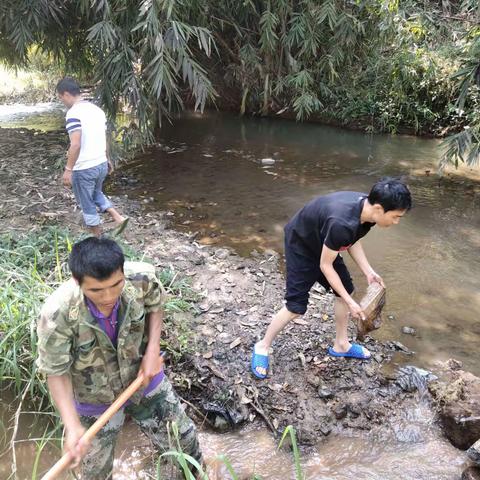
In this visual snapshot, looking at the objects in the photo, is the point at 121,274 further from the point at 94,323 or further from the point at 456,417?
the point at 456,417

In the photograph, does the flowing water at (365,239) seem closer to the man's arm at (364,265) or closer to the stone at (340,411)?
the stone at (340,411)

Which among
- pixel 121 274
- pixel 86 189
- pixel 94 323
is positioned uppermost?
pixel 121 274

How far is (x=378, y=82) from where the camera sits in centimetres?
971

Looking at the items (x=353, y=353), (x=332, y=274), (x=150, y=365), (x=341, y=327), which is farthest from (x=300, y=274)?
(x=150, y=365)

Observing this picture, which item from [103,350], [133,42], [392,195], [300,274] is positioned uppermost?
[133,42]

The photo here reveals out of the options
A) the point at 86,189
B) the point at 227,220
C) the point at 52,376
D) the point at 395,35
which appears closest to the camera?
the point at 52,376

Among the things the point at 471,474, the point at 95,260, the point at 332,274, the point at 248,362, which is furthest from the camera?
the point at 248,362

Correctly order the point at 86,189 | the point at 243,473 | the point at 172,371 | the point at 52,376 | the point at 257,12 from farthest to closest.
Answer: the point at 257,12 → the point at 86,189 → the point at 172,371 → the point at 243,473 → the point at 52,376

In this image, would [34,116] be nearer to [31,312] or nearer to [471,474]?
[31,312]

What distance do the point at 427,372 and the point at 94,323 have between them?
230 cm

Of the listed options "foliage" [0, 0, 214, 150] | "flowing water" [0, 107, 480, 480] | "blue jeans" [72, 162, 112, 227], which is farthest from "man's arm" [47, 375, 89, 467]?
"foliage" [0, 0, 214, 150]

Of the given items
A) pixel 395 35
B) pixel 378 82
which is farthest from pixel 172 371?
pixel 378 82

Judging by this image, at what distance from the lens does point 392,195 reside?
6.98 ft

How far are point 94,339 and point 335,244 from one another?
123 centimetres
